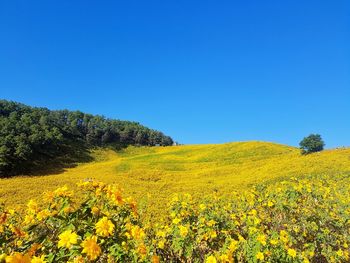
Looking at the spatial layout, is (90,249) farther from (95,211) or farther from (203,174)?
(203,174)

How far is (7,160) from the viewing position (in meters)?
46.0

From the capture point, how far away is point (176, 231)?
7.13 metres

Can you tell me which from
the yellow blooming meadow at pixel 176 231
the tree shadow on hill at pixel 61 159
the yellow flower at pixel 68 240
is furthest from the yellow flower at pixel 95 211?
the tree shadow on hill at pixel 61 159

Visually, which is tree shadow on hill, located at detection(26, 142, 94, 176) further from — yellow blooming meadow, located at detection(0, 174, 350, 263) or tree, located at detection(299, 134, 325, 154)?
yellow blooming meadow, located at detection(0, 174, 350, 263)

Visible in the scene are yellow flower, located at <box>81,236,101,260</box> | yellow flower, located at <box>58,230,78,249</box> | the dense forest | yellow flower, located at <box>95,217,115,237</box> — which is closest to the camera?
yellow flower, located at <box>81,236,101,260</box>

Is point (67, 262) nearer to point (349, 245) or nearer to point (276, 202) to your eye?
point (349, 245)

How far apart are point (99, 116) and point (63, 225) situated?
338ft

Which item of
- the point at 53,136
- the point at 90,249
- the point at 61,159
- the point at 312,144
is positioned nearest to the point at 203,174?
the point at 312,144

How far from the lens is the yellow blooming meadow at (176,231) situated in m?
3.74

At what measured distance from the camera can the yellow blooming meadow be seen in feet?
12.3

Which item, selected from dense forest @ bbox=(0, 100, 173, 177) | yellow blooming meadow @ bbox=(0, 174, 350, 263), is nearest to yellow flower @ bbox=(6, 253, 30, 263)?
yellow blooming meadow @ bbox=(0, 174, 350, 263)

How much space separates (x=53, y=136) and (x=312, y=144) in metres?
48.0

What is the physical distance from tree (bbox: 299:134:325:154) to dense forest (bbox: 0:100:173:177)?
3915 centimetres

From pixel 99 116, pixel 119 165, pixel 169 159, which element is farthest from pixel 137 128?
pixel 119 165
